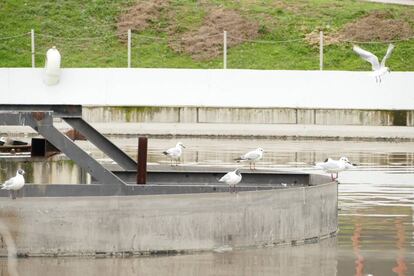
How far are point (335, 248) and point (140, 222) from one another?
275cm

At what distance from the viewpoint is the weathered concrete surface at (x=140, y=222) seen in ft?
61.8

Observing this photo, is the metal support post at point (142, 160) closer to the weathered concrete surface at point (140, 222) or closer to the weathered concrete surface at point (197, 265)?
the weathered concrete surface at point (140, 222)

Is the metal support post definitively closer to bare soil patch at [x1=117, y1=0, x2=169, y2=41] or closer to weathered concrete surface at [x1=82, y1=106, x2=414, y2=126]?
weathered concrete surface at [x1=82, y1=106, x2=414, y2=126]

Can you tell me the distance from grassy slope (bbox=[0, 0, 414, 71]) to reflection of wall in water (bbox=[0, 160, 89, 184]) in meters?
33.7

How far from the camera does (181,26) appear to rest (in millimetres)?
63000

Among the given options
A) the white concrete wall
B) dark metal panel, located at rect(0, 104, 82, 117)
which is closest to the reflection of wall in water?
dark metal panel, located at rect(0, 104, 82, 117)

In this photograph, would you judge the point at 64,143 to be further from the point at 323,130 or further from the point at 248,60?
the point at 248,60

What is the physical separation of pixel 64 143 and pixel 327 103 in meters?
31.6

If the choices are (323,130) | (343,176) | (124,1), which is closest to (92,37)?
(124,1)

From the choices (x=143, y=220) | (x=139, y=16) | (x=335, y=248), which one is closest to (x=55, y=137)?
(x=143, y=220)

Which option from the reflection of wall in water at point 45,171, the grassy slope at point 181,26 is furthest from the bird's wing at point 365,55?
the grassy slope at point 181,26

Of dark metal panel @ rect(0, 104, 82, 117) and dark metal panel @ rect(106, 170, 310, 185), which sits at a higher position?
dark metal panel @ rect(0, 104, 82, 117)

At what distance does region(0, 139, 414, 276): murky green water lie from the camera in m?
18.2

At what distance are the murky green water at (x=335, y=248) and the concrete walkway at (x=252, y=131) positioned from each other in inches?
408
